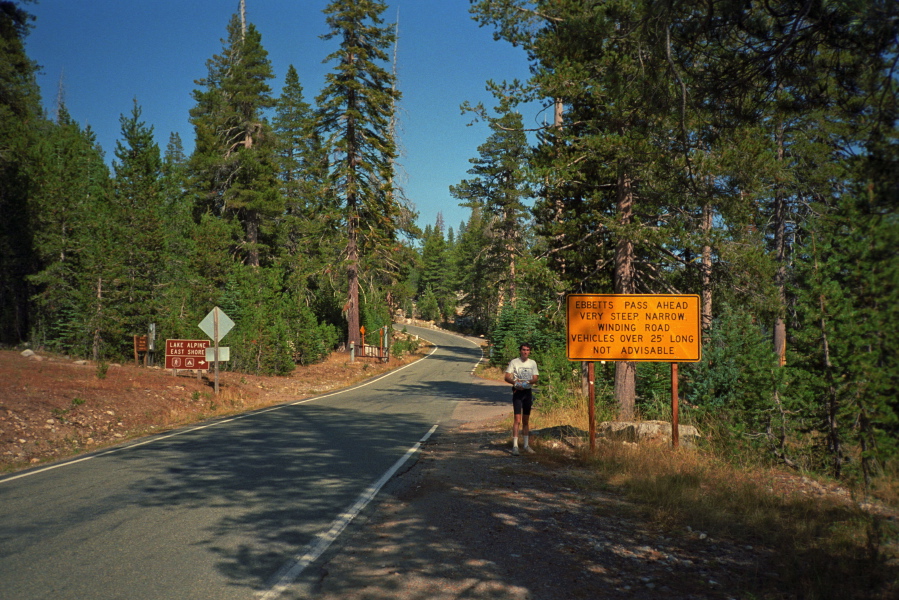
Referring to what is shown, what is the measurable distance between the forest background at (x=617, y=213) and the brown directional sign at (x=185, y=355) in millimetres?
2032

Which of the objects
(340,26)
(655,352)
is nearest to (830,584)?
(655,352)

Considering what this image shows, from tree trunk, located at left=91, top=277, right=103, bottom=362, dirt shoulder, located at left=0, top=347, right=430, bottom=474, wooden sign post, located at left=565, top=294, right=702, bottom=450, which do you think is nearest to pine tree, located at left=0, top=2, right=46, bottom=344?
tree trunk, located at left=91, top=277, right=103, bottom=362

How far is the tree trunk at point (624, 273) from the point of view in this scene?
1369 cm

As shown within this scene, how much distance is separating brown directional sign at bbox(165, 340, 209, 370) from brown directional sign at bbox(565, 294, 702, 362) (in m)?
14.2

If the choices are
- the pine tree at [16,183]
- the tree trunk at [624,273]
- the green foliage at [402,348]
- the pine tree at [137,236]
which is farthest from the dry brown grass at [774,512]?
the green foliage at [402,348]

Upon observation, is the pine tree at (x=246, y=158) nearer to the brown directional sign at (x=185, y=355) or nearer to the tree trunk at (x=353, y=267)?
the tree trunk at (x=353, y=267)

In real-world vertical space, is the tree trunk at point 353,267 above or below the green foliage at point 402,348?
above

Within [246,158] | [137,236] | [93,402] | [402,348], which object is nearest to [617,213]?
[93,402]

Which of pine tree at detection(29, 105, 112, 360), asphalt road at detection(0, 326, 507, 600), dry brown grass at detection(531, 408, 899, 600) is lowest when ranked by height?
asphalt road at detection(0, 326, 507, 600)

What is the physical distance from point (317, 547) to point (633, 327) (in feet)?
23.3

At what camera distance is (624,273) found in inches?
543

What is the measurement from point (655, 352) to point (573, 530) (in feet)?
17.1

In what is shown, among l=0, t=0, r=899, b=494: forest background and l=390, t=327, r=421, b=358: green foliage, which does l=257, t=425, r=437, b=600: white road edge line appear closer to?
l=0, t=0, r=899, b=494: forest background

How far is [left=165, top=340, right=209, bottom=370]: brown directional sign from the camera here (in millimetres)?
19094
